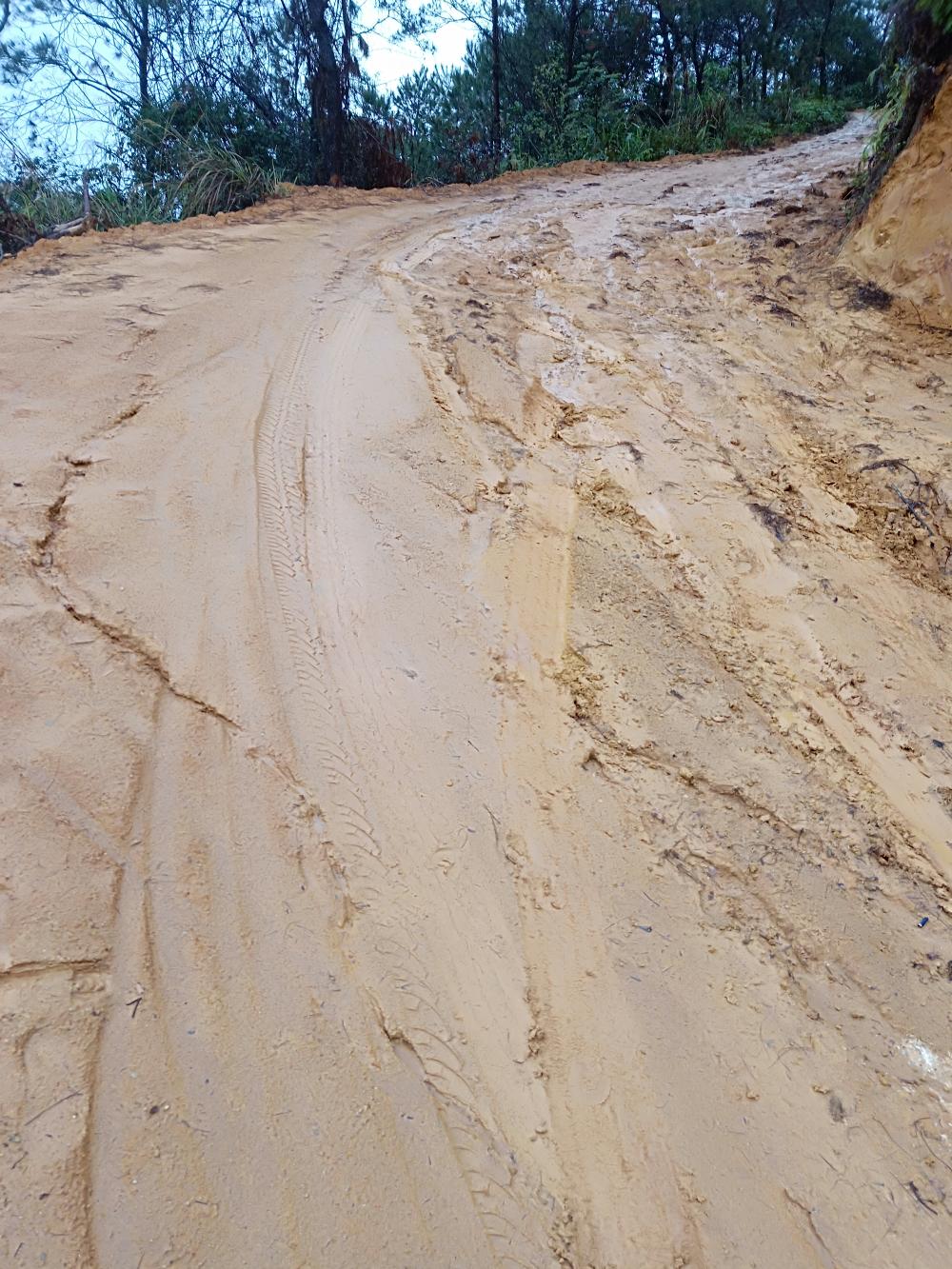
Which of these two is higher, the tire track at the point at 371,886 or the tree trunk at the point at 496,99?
the tree trunk at the point at 496,99

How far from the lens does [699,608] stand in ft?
9.09

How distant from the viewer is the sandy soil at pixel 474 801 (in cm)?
146

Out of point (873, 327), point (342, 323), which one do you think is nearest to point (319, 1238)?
point (342, 323)

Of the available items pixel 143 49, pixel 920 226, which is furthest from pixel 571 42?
pixel 920 226

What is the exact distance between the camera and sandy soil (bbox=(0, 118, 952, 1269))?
146 centimetres

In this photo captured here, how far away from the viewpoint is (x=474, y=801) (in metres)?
2.11

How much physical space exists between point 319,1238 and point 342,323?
419 cm

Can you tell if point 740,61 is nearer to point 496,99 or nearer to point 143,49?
point 496,99

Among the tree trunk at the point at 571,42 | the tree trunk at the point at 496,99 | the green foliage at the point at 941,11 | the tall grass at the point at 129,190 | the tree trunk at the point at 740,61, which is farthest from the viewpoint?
the tree trunk at the point at 740,61

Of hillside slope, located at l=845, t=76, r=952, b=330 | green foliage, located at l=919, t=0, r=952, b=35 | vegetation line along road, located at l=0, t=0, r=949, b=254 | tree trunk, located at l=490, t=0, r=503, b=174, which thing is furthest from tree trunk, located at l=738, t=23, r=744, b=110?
hillside slope, located at l=845, t=76, r=952, b=330

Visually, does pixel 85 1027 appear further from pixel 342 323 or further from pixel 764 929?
pixel 342 323

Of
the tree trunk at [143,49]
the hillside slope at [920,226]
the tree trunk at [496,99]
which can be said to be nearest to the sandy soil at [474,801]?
the hillside slope at [920,226]

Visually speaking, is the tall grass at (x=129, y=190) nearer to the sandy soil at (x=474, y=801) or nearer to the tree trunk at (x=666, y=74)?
the sandy soil at (x=474, y=801)

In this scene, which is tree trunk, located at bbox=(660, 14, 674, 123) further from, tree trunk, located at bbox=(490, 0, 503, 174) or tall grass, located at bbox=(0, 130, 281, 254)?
tall grass, located at bbox=(0, 130, 281, 254)
